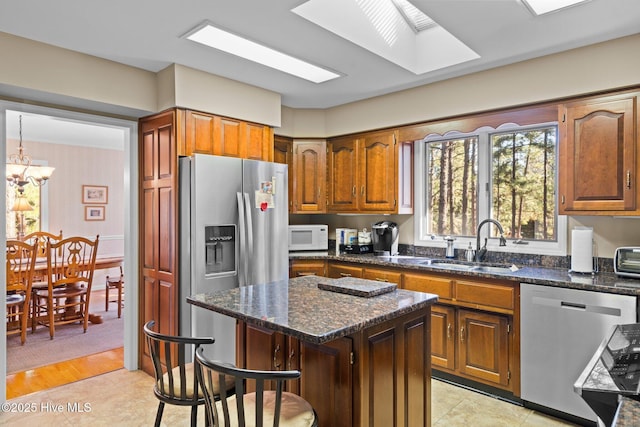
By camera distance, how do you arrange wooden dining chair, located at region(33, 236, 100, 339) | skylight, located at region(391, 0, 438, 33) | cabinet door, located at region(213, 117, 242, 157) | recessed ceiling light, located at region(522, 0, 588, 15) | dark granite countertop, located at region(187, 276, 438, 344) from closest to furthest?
dark granite countertop, located at region(187, 276, 438, 344), recessed ceiling light, located at region(522, 0, 588, 15), skylight, located at region(391, 0, 438, 33), cabinet door, located at region(213, 117, 242, 157), wooden dining chair, located at region(33, 236, 100, 339)

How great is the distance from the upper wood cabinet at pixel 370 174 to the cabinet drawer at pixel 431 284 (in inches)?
32.3

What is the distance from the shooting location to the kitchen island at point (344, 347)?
5.48 feet

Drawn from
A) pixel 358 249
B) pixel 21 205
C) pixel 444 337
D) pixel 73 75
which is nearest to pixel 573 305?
pixel 444 337

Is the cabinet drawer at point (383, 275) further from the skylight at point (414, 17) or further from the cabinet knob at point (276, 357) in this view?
the skylight at point (414, 17)

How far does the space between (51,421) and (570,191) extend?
390 centimetres

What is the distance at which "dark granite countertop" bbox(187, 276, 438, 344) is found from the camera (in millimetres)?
1592

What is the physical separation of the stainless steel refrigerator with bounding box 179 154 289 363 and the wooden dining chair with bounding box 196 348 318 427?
141cm

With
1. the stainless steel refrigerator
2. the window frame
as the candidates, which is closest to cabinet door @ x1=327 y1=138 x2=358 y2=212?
the window frame

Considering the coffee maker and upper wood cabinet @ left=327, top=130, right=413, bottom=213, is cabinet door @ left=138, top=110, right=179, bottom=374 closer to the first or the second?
upper wood cabinet @ left=327, top=130, right=413, bottom=213

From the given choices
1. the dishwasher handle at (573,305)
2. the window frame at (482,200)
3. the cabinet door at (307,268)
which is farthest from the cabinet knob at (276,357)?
the window frame at (482,200)

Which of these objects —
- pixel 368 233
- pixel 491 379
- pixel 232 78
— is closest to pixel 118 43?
pixel 232 78

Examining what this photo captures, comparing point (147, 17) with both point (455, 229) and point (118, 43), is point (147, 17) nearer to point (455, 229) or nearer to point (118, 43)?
point (118, 43)

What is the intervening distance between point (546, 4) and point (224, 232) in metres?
2.66

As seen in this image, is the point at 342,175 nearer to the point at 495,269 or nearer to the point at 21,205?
the point at 495,269
